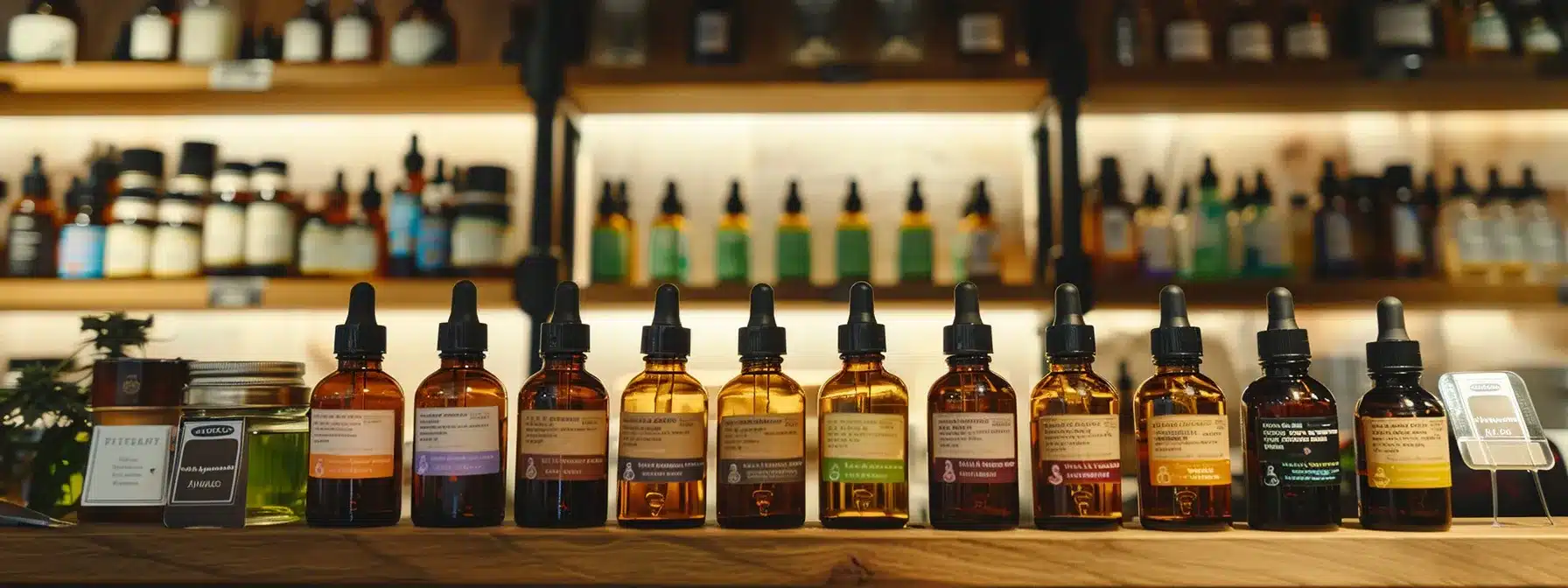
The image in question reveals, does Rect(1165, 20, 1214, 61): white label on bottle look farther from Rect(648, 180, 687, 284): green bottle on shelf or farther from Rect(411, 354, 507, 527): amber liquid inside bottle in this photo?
Rect(411, 354, 507, 527): amber liquid inside bottle

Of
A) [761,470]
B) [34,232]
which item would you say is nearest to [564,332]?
[761,470]

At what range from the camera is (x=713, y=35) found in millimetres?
1855

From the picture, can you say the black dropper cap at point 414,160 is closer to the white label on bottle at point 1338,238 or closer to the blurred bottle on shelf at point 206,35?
the blurred bottle on shelf at point 206,35

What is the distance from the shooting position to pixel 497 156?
2.00 m

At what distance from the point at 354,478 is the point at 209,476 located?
102 mm

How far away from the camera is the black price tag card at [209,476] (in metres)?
0.77

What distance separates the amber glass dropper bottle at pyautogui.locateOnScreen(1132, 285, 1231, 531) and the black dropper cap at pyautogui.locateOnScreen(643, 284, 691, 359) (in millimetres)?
344

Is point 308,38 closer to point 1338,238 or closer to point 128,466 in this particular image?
point 128,466

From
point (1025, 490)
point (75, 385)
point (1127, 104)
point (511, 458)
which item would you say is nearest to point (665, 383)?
point (75, 385)

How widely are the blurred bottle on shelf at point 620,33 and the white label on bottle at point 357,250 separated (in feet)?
1.56

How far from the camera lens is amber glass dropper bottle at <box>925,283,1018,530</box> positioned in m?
0.78

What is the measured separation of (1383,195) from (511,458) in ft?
4.91

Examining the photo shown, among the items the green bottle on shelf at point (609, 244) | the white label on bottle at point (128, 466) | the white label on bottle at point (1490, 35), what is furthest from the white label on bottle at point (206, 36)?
the white label on bottle at point (1490, 35)

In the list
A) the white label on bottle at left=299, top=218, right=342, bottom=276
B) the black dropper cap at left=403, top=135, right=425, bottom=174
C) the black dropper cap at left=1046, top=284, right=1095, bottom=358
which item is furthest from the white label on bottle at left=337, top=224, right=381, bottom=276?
the black dropper cap at left=1046, top=284, right=1095, bottom=358
